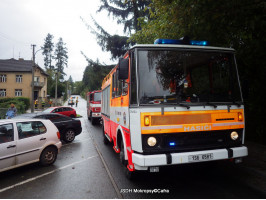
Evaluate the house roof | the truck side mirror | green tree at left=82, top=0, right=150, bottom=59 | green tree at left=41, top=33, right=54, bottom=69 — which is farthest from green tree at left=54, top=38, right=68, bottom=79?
the truck side mirror

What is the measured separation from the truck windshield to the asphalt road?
1.79 m

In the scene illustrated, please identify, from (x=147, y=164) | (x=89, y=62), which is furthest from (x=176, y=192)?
(x=89, y=62)

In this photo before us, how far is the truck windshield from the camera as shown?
3986mm

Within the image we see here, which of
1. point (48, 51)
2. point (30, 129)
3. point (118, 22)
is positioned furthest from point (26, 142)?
point (48, 51)

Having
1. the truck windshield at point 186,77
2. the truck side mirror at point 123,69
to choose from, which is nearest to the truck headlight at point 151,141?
the truck windshield at point 186,77

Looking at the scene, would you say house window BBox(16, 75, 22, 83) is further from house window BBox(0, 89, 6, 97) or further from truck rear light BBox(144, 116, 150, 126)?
truck rear light BBox(144, 116, 150, 126)

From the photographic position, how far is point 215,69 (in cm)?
437

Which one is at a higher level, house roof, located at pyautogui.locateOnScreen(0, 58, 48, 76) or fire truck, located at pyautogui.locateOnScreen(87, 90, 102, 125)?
house roof, located at pyautogui.locateOnScreen(0, 58, 48, 76)

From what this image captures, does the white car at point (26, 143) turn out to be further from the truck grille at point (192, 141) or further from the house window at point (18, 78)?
the house window at point (18, 78)

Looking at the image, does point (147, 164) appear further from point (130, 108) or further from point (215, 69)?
point (215, 69)

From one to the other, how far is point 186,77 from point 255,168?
316 cm

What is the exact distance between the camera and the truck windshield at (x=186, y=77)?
3.99 metres

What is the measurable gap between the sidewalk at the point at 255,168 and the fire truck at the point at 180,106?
2.72 ft

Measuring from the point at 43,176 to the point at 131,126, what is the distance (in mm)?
2952
